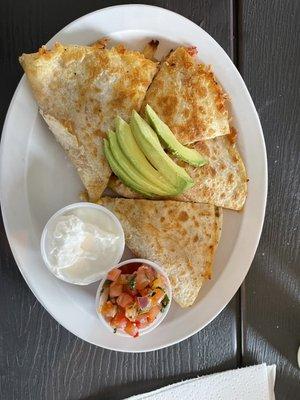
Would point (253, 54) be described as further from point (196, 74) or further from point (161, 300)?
point (161, 300)

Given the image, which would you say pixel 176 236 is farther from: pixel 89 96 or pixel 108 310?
pixel 89 96

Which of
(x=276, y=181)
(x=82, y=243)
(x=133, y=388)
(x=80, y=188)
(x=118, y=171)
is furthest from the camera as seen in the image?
(x=276, y=181)

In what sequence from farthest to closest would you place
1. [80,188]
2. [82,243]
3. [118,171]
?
[80,188] → [118,171] → [82,243]

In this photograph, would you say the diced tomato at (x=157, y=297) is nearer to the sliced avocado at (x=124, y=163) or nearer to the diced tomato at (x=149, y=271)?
the diced tomato at (x=149, y=271)

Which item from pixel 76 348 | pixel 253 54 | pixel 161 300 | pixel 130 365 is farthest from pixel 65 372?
pixel 253 54

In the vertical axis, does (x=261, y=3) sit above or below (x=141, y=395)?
above

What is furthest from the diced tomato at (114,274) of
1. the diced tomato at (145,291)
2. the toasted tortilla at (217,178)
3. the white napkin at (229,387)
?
the white napkin at (229,387)

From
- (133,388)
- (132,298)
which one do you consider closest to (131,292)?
(132,298)

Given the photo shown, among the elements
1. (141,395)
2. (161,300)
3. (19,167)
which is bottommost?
(141,395)
